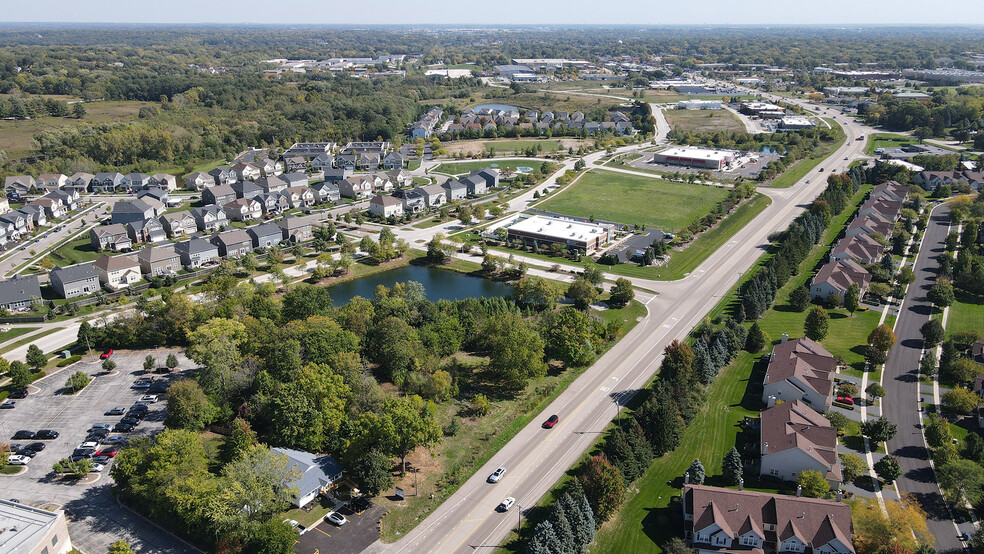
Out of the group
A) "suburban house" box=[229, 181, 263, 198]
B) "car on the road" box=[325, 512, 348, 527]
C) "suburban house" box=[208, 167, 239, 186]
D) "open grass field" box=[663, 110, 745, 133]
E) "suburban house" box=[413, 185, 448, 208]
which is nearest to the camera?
"car on the road" box=[325, 512, 348, 527]

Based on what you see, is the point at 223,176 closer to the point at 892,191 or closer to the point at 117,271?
the point at 117,271

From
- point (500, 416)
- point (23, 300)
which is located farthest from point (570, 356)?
point (23, 300)

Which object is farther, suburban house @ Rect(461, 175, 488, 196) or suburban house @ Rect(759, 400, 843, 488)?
suburban house @ Rect(461, 175, 488, 196)

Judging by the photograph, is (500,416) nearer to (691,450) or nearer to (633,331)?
(691,450)

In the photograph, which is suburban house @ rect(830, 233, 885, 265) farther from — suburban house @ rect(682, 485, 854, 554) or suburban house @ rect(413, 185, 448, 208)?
suburban house @ rect(413, 185, 448, 208)

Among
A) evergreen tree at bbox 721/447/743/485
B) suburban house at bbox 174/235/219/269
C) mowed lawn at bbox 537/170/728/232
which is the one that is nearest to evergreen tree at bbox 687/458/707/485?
evergreen tree at bbox 721/447/743/485

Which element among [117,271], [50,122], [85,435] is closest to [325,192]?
[117,271]
